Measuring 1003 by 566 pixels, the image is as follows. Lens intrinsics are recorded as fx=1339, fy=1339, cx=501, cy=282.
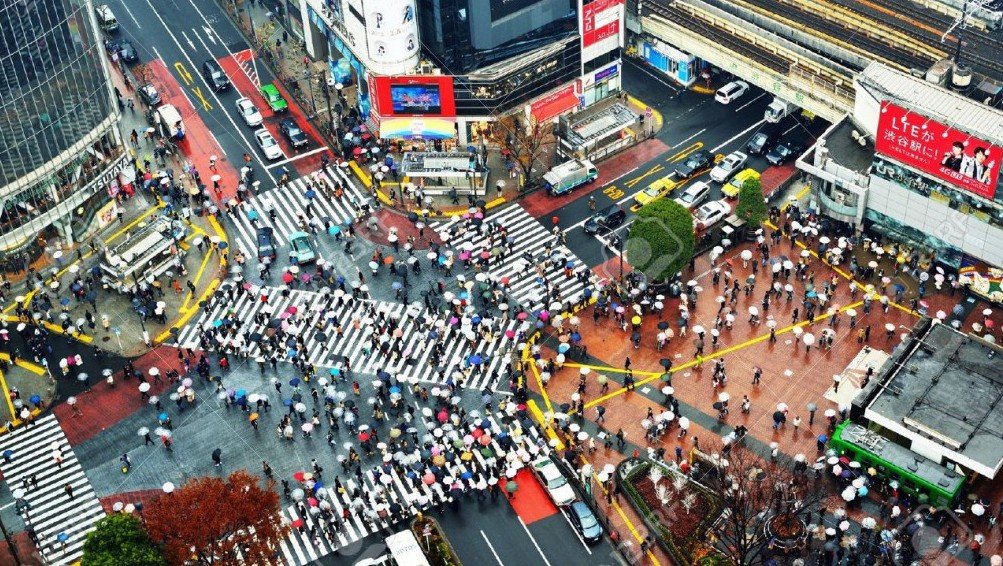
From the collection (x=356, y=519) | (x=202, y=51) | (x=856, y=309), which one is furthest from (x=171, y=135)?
(x=856, y=309)

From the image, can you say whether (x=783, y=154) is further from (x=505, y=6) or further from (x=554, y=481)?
(x=554, y=481)

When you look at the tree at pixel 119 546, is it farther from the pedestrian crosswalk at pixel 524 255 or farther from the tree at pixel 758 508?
the pedestrian crosswalk at pixel 524 255

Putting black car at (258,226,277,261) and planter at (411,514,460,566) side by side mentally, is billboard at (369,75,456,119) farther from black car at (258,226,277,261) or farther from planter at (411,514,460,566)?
planter at (411,514,460,566)

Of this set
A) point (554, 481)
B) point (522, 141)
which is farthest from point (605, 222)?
point (554, 481)

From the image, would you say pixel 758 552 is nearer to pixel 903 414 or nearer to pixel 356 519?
pixel 903 414

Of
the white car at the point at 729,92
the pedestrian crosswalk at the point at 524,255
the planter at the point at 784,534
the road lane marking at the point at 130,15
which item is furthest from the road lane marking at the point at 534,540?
the road lane marking at the point at 130,15

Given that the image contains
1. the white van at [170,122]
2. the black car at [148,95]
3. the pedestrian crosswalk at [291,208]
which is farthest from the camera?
→ the black car at [148,95]
